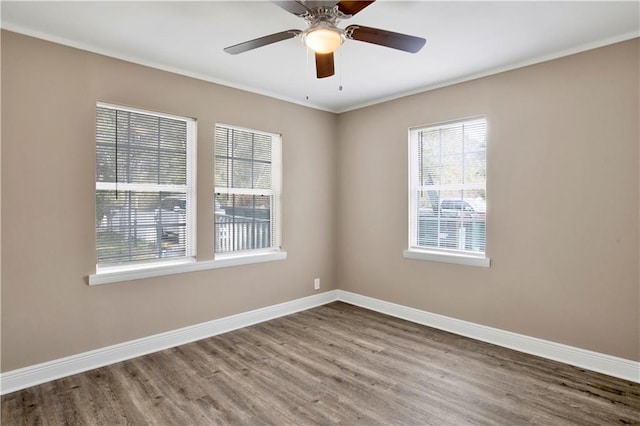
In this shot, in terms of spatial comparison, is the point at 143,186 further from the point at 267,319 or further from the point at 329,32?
the point at 329,32

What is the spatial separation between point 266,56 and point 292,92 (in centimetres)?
100

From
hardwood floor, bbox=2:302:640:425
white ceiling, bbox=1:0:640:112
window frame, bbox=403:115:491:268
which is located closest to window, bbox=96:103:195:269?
white ceiling, bbox=1:0:640:112

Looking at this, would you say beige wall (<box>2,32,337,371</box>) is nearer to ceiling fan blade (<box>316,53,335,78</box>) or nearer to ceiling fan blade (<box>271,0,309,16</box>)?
ceiling fan blade (<box>316,53,335,78</box>)

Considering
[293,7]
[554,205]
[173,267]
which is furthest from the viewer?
[173,267]

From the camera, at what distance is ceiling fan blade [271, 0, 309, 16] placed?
1.77m

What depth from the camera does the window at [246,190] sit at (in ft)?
12.3

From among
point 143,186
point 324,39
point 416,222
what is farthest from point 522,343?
point 143,186

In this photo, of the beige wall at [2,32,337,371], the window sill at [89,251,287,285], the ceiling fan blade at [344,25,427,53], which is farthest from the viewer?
the window sill at [89,251,287,285]

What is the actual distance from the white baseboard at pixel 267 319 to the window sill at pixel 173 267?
57 cm

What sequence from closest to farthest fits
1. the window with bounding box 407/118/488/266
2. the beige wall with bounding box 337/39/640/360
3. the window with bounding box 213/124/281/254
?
1. the beige wall with bounding box 337/39/640/360
2. the window with bounding box 407/118/488/266
3. the window with bounding box 213/124/281/254

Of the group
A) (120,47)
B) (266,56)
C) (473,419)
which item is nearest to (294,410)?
(473,419)

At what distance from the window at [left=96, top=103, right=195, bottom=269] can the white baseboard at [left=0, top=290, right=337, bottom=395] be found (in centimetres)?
73

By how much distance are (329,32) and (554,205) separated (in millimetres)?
2423

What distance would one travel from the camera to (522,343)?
3209mm
